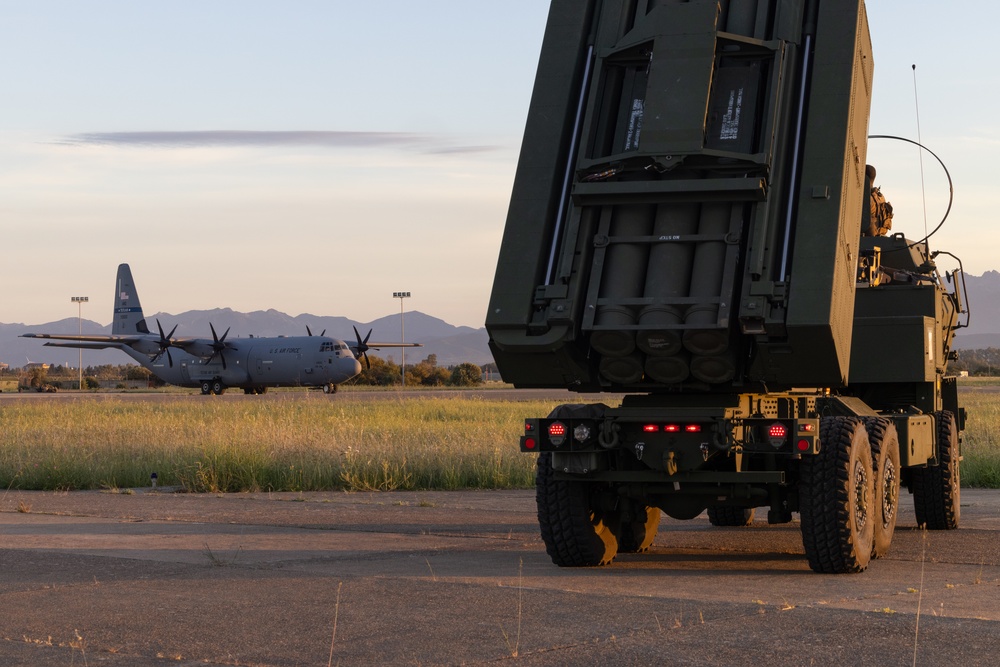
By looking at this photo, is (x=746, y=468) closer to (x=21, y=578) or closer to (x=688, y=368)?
(x=688, y=368)

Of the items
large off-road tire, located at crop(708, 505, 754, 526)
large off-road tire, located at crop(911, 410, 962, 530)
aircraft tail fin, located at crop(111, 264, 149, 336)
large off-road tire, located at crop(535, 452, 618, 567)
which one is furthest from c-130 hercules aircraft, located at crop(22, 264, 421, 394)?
large off-road tire, located at crop(535, 452, 618, 567)

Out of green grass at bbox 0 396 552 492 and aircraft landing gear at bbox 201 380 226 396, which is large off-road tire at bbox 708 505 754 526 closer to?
green grass at bbox 0 396 552 492

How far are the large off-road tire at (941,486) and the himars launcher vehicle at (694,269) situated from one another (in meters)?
2.59

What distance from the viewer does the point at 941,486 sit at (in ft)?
44.1

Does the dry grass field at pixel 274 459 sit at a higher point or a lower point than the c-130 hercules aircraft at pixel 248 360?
lower

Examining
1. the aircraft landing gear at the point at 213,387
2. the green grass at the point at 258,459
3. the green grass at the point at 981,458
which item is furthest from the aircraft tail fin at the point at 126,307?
Result: the green grass at the point at 981,458

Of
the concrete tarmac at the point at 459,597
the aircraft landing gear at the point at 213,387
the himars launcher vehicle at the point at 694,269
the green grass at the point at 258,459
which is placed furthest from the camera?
the aircraft landing gear at the point at 213,387

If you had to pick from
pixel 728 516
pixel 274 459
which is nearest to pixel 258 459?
pixel 274 459

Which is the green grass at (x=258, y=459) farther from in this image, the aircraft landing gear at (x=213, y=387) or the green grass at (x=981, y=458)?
the aircraft landing gear at (x=213, y=387)

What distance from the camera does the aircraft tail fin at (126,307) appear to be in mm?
86500

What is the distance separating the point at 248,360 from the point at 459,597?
6167 cm

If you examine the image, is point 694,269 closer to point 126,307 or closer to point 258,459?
point 258,459

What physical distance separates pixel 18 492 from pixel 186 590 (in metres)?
10.3

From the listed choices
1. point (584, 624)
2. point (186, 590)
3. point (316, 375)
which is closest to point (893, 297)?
point (584, 624)
